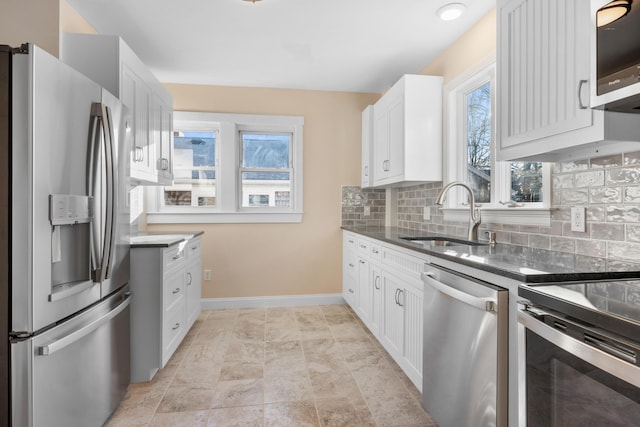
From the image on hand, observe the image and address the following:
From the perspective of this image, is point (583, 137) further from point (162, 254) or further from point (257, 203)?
point (257, 203)

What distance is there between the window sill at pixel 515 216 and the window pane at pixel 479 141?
19 cm

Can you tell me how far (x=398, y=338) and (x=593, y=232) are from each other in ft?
4.18

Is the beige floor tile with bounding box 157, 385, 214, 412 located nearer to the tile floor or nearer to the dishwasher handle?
the tile floor

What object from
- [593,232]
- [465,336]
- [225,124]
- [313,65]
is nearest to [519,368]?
[465,336]

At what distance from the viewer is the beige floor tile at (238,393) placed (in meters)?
2.00

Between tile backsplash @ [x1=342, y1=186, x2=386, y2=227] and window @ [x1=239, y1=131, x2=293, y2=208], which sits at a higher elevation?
window @ [x1=239, y1=131, x2=293, y2=208]

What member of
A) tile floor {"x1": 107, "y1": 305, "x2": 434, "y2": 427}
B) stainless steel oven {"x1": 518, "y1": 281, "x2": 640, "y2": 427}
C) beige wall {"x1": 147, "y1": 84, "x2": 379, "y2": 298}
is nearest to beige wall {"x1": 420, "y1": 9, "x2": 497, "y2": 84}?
beige wall {"x1": 147, "y1": 84, "x2": 379, "y2": 298}

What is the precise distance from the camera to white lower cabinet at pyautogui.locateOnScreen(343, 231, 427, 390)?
6.64 feet

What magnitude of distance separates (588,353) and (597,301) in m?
0.14

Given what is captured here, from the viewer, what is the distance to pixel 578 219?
1.65m

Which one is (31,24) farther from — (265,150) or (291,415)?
(291,415)

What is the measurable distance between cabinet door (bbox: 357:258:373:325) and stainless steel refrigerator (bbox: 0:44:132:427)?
1897mm

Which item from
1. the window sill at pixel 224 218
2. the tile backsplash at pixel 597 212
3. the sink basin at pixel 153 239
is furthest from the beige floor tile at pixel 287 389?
the window sill at pixel 224 218

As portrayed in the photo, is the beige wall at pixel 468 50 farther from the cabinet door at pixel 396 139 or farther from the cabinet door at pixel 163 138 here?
the cabinet door at pixel 163 138
